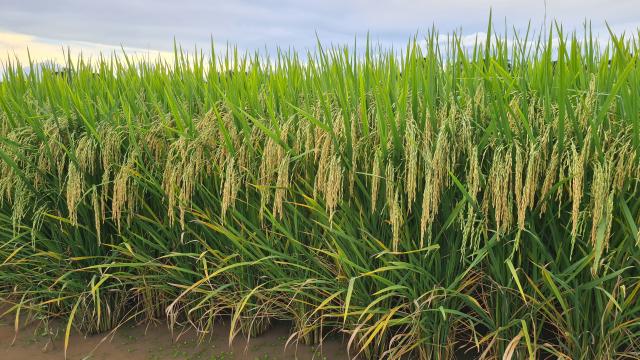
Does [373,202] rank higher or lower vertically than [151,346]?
higher

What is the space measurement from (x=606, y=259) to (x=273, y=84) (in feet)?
6.30

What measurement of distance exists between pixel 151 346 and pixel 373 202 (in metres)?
1.78

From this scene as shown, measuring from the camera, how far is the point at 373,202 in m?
2.47

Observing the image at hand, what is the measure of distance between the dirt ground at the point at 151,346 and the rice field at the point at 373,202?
83 millimetres

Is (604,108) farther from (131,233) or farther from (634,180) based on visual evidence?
(131,233)

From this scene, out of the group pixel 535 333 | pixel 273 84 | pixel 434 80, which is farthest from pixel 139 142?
pixel 535 333

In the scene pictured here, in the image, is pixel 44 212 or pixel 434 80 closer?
pixel 434 80

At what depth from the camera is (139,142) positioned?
337 centimetres

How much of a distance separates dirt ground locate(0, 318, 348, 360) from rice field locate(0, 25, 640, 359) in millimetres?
83

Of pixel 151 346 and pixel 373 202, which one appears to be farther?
pixel 151 346

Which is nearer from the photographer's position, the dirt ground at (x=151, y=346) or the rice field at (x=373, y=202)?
the rice field at (x=373, y=202)

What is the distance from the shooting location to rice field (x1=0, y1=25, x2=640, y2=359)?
245 cm

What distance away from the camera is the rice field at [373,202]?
8.05ft

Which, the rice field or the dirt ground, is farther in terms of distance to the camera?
the dirt ground
